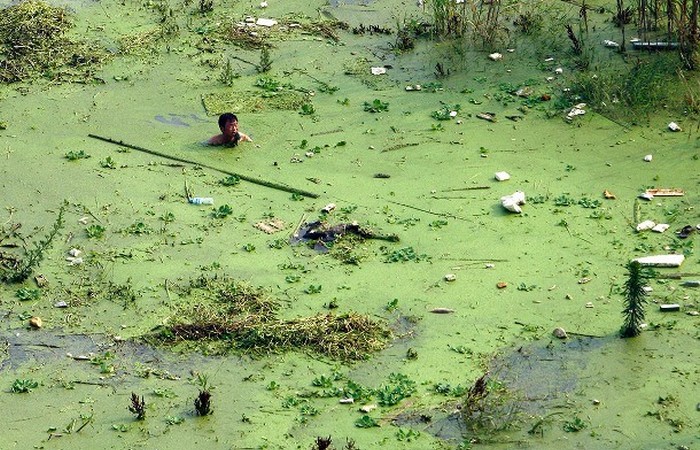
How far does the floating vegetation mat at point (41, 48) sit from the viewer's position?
9422 mm

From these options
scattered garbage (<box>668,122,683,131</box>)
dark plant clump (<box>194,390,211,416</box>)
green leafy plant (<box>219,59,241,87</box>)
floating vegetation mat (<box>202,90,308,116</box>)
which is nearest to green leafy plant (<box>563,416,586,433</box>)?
dark plant clump (<box>194,390,211,416</box>)

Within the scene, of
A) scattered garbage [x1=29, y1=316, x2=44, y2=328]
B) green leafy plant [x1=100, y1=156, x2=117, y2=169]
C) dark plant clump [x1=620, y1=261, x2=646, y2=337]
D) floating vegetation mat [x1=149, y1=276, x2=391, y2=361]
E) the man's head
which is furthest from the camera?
the man's head

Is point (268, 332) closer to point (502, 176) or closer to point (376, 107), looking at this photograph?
point (502, 176)

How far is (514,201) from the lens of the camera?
7723 mm

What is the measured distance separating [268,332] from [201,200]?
163cm

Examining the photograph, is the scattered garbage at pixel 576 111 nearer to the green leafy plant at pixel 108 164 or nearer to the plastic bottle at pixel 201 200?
the plastic bottle at pixel 201 200

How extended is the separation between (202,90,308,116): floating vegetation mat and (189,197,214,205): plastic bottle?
118cm

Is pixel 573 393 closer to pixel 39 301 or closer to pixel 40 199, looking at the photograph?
pixel 39 301

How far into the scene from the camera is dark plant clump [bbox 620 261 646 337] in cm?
630

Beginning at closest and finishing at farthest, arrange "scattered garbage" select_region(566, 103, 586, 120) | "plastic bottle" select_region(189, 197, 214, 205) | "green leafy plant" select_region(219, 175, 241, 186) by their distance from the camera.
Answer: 1. "plastic bottle" select_region(189, 197, 214, 205)
2. "green leafy plant" select_region(219, 175, 241, 186)
3. "scattered garbage" select_region(566, 103, 586, 120)

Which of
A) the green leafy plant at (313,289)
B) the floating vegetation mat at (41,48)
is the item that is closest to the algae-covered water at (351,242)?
the green leafy plant at (313,289)

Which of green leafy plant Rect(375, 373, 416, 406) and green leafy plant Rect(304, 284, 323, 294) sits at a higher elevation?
green leafy plant Rect(304, 284, 323, 294)

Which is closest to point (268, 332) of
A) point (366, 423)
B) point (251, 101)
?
point (366, 423)

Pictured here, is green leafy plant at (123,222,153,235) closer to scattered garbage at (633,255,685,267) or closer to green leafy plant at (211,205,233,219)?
green leafy plant at (211,205,233,219)
